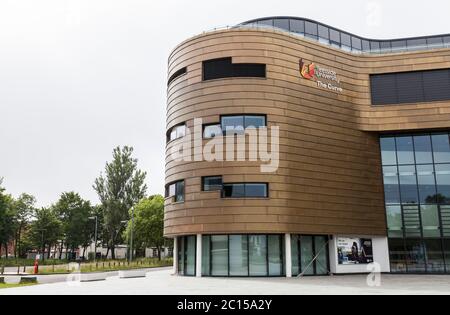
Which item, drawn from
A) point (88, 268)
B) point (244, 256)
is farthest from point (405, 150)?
point (88, 268)

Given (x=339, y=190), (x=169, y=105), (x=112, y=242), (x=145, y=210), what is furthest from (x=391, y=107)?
(x=112, y=242)

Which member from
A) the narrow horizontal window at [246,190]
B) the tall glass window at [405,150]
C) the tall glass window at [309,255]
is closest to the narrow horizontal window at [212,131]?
the narrow horizontal window at [246,190]

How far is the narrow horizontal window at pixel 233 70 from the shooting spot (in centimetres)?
3020

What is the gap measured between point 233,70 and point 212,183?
8.71 meters

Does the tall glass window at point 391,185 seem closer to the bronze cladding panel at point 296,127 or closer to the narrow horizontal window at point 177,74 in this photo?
the bronze cladding panel at point 296,127

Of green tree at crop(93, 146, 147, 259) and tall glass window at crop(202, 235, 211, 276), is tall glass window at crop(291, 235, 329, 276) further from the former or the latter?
green tree at crop(93, 146, 147, 259)

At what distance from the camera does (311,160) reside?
98.7 feet

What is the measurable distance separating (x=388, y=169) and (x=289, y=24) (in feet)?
50.3

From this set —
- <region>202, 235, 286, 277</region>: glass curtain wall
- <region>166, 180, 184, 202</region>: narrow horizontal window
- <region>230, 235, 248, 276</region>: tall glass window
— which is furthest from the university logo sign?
<region>230, 235, 248, 276</region>: tall glass window

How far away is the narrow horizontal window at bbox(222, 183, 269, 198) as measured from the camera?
2825 centimetres

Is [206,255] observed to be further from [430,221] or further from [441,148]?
[441,148]

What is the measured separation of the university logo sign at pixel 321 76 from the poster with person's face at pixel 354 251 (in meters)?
12.1

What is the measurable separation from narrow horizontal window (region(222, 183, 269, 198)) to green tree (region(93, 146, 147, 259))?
48.5 m

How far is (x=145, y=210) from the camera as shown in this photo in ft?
211
